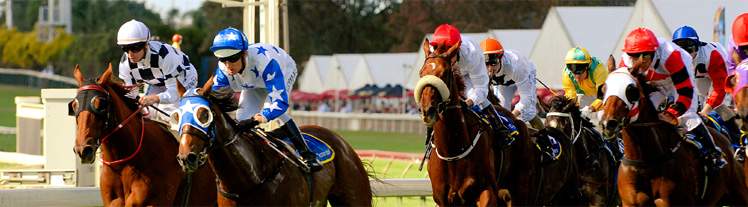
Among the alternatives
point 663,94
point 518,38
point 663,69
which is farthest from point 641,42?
point 518,38

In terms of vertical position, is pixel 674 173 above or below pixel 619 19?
below

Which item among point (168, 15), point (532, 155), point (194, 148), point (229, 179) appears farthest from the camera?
point (168, 15)

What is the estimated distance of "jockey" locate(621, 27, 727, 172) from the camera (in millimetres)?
7672

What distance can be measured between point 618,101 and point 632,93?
12 centimetres

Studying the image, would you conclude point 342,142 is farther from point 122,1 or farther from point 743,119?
Answer: point 122,1

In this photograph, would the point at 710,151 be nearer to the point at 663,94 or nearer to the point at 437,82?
the point at 663,94

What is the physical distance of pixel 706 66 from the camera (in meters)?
9.51

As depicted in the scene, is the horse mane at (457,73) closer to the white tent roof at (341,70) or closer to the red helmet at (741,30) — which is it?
the red helmet at (741,30)

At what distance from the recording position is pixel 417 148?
25.9 meters

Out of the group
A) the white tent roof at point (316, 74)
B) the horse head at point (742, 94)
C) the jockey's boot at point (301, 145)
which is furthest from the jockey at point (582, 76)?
the white tent roof at point (316, 74)

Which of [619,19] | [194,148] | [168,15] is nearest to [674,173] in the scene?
[194,148]

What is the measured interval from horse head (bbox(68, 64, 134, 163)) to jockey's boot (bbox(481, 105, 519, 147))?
7.96 ft

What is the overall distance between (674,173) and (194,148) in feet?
9.44

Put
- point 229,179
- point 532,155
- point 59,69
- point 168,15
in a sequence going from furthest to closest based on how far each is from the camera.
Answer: point 59,69 → point 168,15 → point 532,155 → point 229,179
